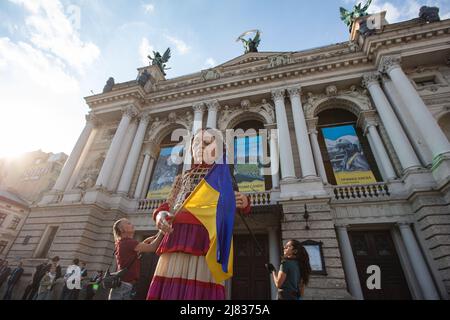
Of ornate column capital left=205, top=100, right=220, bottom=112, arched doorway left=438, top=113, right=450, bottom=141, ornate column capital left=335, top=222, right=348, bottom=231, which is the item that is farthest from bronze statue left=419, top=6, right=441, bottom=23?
ornate column capital left=205, top=100, right=220, bottom=112

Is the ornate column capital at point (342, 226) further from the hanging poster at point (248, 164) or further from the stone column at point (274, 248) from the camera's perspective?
the hanging poster at point (248, 164)

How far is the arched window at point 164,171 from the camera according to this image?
12898 millimetres

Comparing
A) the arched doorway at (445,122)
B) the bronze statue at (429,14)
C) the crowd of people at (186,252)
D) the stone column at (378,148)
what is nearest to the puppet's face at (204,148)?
the crowd of people at (186,252)

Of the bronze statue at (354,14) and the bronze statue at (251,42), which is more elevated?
the bronze statue at (251,42)

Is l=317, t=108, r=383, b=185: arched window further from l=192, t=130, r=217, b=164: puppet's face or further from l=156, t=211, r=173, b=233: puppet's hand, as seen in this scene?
l=156, t=211, r=173, b=233: puppet's hand

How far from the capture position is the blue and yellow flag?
2270 millimetres

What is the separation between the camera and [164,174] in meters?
13.7

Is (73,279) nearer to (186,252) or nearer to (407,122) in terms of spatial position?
(186,252)

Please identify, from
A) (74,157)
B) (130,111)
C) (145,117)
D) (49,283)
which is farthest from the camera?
(145,117)

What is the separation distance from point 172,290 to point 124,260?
1.14 m

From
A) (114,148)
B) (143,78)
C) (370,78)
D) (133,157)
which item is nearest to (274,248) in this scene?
(133,157)

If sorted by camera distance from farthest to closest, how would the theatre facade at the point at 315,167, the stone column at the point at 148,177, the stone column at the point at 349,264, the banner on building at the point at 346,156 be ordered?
the stone column at the point at 148,177, the banner on building at the point at 346,156, the theatre facade at the point at 315,167, the stone column at the point at 349,264

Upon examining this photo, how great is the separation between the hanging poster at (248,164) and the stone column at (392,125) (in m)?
6.30

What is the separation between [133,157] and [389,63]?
628 inches
